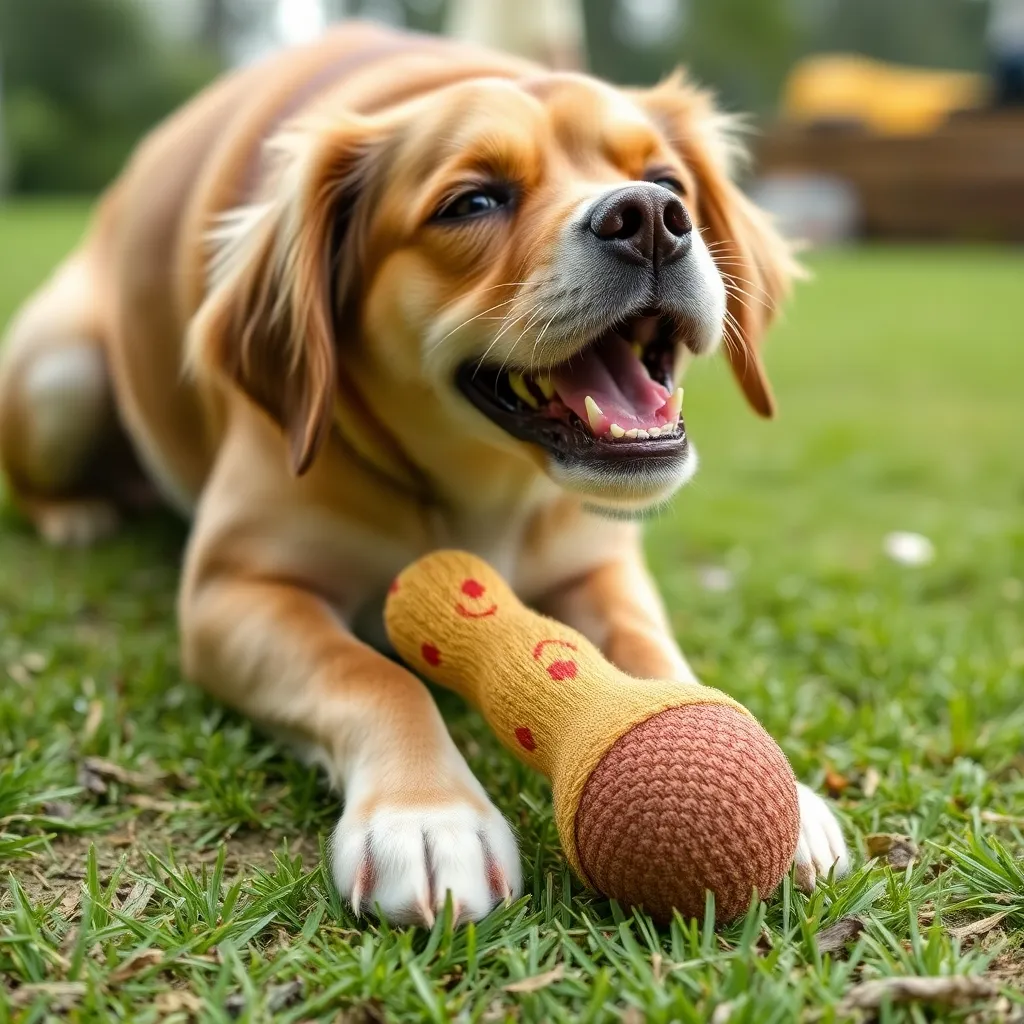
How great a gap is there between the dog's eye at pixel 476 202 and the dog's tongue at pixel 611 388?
1.16ft

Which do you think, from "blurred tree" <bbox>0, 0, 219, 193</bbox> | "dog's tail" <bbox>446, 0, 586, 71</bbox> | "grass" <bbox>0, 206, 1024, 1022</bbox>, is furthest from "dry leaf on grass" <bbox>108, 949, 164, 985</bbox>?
"blurred tree" <bbox>0, 0, 219, 193</bbox>

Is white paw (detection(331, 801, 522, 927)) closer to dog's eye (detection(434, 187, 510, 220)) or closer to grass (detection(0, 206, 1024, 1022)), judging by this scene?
grass (detection(0, 206, 1024, 1022))

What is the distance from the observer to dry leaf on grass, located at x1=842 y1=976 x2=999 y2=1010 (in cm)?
146

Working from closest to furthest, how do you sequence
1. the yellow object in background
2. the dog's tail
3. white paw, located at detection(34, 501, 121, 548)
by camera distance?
1. white paw, located at detection(34, 501, 121, 548)
2. the dog's tail
3. the yellow object in background

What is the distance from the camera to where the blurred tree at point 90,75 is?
29.1 m

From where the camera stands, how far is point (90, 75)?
29812 millimetres

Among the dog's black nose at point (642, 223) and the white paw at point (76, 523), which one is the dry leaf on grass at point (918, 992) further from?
the white paw at point (76, 523)

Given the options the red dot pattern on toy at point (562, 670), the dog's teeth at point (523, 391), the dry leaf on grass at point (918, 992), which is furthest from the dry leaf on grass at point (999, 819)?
the dog's teeth at point (523, 391)

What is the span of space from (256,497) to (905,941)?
159 cm

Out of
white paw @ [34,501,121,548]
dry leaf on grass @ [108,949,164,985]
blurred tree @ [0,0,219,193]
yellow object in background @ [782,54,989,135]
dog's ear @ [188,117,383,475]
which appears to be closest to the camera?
dry leaf on grass @ [108,949,164,985]

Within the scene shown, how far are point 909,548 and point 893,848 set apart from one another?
184 centimetres

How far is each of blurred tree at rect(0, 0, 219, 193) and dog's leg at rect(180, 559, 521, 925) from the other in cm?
2900

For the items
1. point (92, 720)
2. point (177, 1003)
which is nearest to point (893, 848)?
point (177, 1003)

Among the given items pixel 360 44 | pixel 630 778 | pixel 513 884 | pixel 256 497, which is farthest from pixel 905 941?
pixel 360 44
